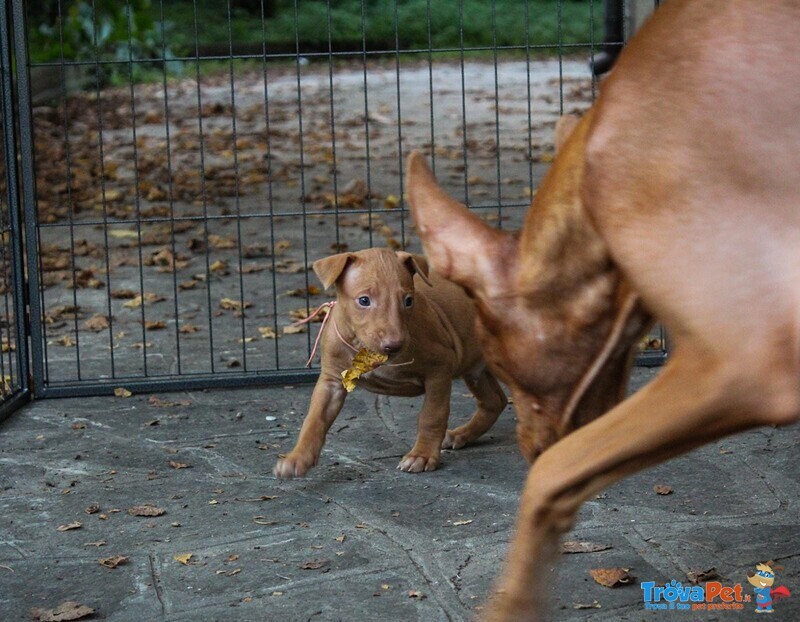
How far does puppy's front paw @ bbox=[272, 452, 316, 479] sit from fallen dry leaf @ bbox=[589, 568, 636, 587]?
4.41ft

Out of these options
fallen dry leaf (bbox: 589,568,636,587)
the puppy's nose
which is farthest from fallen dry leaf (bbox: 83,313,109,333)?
fallen dry leaf (bbox: 589,568,636,587)

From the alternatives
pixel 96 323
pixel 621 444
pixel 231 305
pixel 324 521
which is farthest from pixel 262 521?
pixel 231 305

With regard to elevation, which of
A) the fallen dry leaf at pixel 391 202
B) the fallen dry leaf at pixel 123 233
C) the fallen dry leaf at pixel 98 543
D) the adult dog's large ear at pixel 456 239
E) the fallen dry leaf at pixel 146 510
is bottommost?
the fallen dry leaf at pixel 123 233

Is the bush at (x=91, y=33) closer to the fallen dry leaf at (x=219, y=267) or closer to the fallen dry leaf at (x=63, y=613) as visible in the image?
the fallen dry leaf at (x=219, y=267)

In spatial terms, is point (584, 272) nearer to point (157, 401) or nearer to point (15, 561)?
point (15, 561)

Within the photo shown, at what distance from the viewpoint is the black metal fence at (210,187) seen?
6.00 m

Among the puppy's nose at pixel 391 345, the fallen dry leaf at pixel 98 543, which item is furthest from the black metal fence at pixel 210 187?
the fallen dry leaf at pixel 98 543

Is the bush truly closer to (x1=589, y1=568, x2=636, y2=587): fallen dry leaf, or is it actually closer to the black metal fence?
the black metal fence

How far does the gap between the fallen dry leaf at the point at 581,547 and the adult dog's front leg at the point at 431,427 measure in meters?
0.97

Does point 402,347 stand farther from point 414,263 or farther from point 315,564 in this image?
point 315,564

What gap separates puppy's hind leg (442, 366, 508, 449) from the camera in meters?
5.25

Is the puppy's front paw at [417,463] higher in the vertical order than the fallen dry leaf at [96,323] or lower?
higher

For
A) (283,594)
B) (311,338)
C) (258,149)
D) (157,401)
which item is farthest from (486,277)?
(258,149)

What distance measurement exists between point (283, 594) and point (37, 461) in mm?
1768
